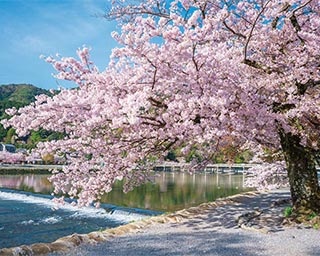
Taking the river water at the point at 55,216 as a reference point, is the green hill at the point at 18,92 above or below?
above

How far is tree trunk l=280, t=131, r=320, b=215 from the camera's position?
7234 millimetres

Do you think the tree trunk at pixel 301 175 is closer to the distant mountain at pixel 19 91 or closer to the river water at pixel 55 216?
the river water at pixel 55 216

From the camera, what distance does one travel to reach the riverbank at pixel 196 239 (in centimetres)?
521

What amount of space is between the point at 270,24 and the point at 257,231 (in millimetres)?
3785

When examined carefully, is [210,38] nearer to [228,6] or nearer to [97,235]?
[228,6]

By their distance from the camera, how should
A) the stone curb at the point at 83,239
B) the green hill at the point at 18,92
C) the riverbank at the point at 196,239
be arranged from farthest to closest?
the green hill at the point at 18,92, the riverbank at the point at 196,239, the stone curb at the point at 83,239

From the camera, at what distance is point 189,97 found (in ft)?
17.9

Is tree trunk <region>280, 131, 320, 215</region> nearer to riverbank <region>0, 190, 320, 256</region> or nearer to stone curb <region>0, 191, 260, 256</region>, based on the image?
riverbank <region>0, 190, 320, 256</region>

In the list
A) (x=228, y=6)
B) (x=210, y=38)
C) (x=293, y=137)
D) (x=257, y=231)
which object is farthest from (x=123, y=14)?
(x=257, y=231)

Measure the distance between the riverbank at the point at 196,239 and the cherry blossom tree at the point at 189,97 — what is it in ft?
3.24

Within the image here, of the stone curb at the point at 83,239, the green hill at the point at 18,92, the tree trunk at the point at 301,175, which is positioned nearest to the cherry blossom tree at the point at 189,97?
the tree trunk at the point at 301,175

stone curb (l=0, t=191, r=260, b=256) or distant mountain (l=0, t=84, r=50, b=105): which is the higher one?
distant mountain (l=0, t=84, r=50, b=105)

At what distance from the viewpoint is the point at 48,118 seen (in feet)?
20.9

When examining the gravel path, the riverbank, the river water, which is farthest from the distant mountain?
the gravel path
